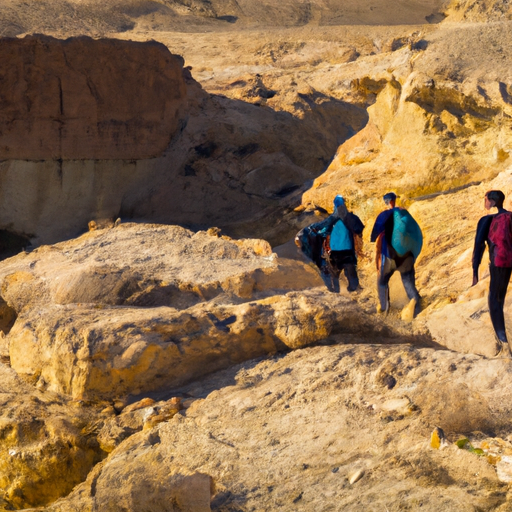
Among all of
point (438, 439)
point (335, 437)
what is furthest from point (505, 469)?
point (335, 437)

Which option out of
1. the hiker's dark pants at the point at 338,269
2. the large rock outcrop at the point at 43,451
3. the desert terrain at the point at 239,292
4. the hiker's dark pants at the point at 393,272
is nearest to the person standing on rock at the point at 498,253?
the desert terrain at the point at 239,292

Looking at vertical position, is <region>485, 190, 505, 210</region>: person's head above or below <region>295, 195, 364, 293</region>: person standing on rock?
above

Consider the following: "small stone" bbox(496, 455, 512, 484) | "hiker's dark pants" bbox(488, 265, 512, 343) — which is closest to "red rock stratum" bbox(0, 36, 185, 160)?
"hiker's dark pants" bbox(488, 265, 512, 343)

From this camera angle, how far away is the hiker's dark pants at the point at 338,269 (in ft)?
20.8

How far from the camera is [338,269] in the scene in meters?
6.41

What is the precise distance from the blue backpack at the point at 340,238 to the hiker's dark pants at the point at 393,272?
14.8 inches

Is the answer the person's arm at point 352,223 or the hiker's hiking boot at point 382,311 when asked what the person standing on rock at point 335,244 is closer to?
the person's arm at point 352,223

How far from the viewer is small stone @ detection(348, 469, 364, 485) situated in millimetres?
3787

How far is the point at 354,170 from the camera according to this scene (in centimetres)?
863

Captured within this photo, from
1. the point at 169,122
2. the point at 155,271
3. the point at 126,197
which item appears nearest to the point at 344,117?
the point at 169,122

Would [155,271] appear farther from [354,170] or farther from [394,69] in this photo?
[394,69]

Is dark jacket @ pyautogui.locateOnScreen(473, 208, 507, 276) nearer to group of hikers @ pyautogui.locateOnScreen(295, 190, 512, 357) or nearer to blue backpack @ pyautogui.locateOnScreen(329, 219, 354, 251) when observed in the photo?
group of hikers @ pyautogui.locateOnScreen(295, 190, 512, 357)

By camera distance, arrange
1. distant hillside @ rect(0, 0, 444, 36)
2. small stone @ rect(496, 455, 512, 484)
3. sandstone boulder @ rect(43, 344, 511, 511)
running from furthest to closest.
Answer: distant hillside @ rect(0, 0, 444, 36)
sandstone boulder @ rect(43, 344, 511, 511)
small stone @ rect(496, 455, 512, 484)

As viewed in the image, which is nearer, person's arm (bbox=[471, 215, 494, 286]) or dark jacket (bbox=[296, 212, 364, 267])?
person's arm (bbox=[471, 215, 494, 286])
